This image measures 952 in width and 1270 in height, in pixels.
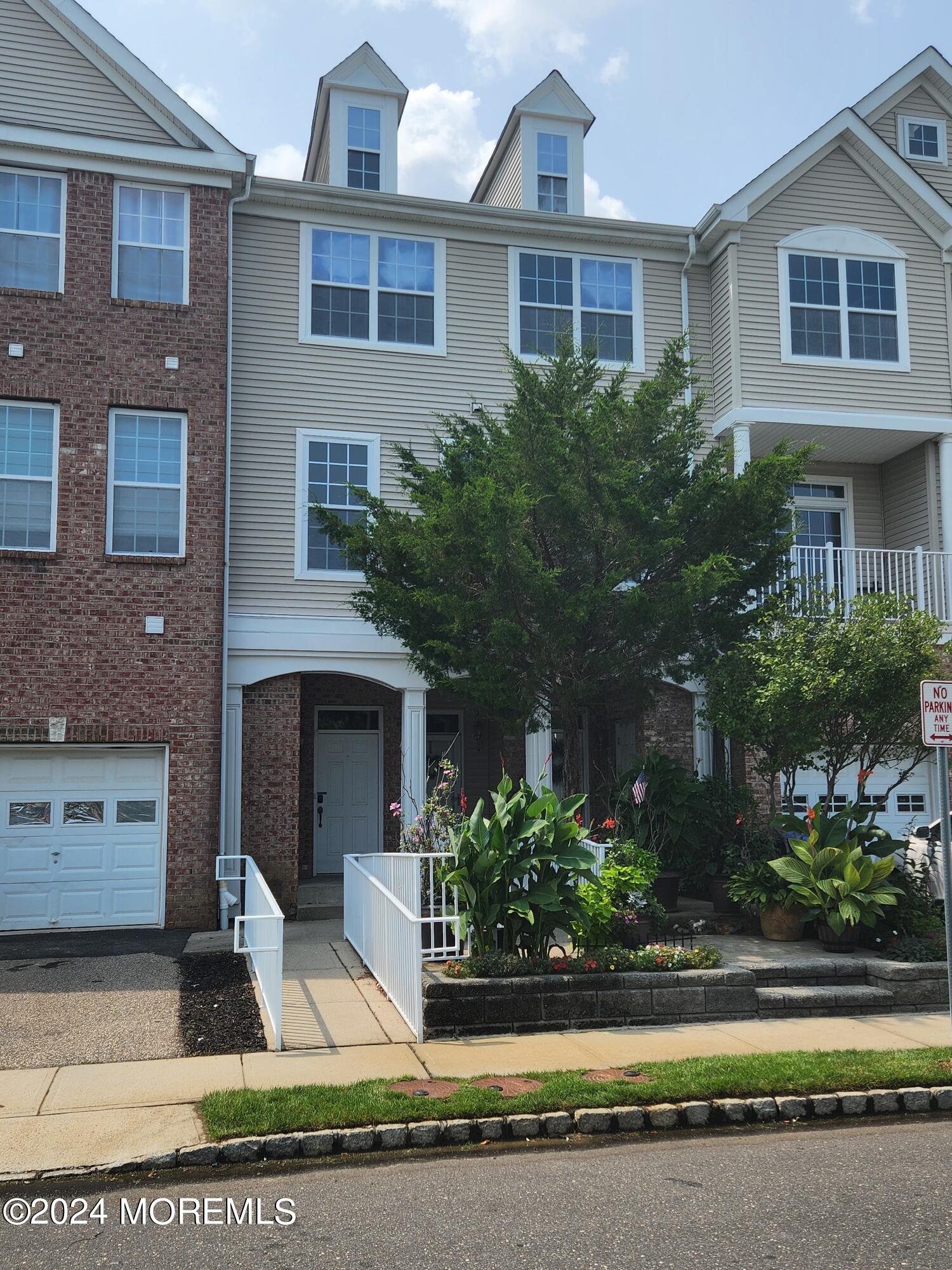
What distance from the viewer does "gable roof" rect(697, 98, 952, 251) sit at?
17.0m

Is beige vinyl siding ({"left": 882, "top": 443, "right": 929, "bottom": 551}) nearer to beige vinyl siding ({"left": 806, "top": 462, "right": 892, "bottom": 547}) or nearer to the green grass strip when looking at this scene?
beige vinyl siding ({"left": 806, "top": 462, "right": 892, "bottom": 547})

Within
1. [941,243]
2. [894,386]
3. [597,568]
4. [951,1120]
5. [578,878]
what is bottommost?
[951,1120]

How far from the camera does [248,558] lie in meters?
15.4

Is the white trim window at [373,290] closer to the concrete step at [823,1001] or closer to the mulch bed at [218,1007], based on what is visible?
the mulch bed at [218,1007]

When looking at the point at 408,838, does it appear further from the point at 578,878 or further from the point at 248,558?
the point at 248,558

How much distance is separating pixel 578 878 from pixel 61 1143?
5329 mm

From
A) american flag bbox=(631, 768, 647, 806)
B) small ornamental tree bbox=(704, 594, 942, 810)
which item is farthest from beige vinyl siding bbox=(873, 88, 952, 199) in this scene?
american flag bbox=(631, 768, 647, 806)

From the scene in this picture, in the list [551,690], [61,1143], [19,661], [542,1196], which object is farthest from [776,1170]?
[19,661]

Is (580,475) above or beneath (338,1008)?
above

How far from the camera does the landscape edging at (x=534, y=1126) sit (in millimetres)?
6043

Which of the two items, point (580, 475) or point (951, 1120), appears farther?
point (580, 475)

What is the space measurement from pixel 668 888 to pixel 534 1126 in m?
7.43

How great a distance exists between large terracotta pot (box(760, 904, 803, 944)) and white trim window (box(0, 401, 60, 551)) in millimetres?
9602

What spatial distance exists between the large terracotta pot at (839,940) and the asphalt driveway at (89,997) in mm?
6272
